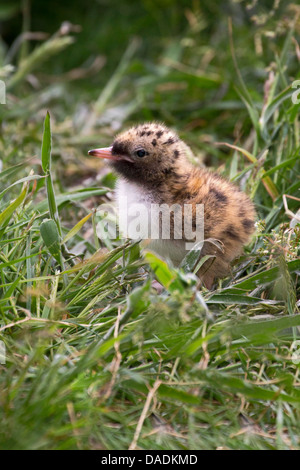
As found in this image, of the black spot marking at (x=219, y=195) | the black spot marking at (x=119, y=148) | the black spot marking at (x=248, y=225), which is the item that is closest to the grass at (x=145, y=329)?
the black spot marking at (x=248, y=225)

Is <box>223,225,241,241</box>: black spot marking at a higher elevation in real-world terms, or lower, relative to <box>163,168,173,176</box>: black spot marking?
lower

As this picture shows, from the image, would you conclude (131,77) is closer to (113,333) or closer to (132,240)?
(132,240)

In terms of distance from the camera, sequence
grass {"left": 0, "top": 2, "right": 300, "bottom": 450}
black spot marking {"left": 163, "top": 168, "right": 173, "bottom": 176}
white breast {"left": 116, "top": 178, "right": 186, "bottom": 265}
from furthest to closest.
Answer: black spot marking {"left": 163, "top": 168, "right": 173, "bottom": 176} → white breast {"left": 116, "top": 178, "right": 186, "bottom": 265} → grass {"left": 0, "top": 2, "right": 300, "bottom": 450}

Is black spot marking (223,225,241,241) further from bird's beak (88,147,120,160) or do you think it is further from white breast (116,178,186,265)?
bird's beak (88,147,120,160)

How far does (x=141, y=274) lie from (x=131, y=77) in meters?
3.22

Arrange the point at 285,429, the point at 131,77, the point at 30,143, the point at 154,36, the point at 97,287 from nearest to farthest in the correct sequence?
the point at 285,429
the point at 97,287
the point at 30,143
the point at 131,77
the point at 154,36

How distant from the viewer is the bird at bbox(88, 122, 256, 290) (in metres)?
2.75

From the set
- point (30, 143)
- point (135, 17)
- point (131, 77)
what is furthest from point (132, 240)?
point (135, 17)

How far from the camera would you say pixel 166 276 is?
2.23 m

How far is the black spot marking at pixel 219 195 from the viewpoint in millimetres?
2781

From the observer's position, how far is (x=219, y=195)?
2799mm

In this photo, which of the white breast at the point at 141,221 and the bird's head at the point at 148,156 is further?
the bird's head at the point at 148,156

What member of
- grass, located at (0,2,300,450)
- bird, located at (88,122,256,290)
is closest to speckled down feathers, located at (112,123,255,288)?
bird, located at (88,122,256,290)

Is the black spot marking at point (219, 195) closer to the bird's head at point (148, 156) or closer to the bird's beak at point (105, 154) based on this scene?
the bird's head at point (148, 156)
